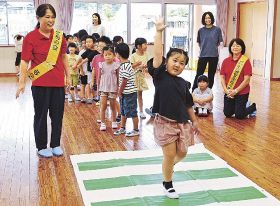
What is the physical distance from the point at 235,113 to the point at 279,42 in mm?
4958

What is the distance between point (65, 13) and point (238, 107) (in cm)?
646

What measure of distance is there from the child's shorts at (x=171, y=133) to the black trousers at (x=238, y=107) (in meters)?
2.92

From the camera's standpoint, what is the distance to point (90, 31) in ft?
24.8

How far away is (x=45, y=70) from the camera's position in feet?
11.9

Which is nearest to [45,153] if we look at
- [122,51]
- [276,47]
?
A: [122,51]

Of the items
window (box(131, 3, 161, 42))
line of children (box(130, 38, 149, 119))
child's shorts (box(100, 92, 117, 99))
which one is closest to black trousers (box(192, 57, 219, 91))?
line of children (box(130, 38, 149, 119))

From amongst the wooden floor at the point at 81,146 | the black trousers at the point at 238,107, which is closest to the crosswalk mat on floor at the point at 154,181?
the wooden floor at the point at 81,146

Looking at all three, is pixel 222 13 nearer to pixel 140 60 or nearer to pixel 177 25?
pixel 177 25

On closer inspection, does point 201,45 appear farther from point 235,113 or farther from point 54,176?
point 54,176

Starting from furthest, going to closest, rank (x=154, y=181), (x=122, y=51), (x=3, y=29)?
(x=3, y=29), (x=122, y=51), (x=154, y=181)

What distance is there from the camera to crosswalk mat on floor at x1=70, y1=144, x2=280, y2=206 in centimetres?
285

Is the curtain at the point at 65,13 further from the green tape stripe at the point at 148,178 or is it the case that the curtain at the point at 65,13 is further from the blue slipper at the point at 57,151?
the green tape stripe at the point at 148,178

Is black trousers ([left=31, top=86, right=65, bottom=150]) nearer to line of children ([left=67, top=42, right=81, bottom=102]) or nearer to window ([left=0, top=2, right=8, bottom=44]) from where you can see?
line of children ([left=67, top=42, right=81, bottom=102])

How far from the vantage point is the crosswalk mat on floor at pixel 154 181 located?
2846 mm
